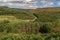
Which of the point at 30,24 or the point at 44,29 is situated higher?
the point at 30,24

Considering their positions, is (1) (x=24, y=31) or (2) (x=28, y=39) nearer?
(2) (x=28, y=39)

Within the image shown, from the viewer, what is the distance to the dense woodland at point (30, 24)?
48.8ft

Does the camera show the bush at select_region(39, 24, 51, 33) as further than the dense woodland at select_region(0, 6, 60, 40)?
Yes

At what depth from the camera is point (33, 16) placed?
66.8 feet

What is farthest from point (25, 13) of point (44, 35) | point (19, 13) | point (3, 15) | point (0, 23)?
point (44, 35)

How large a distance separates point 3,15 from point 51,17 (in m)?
4.26

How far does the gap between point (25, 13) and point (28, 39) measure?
632 centimetres

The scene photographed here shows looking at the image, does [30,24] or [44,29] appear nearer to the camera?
[44,29]

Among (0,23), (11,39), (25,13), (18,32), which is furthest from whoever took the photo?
(25,13)

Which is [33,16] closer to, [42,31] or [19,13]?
[19,13]

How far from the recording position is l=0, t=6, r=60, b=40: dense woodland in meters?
14.9

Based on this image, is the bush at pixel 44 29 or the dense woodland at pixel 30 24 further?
the bush at pixel 44 29

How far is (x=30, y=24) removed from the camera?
55.4ft

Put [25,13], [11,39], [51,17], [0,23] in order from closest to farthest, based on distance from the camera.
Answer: [11,39] < [0,23] < [51,17] < [25,13]
